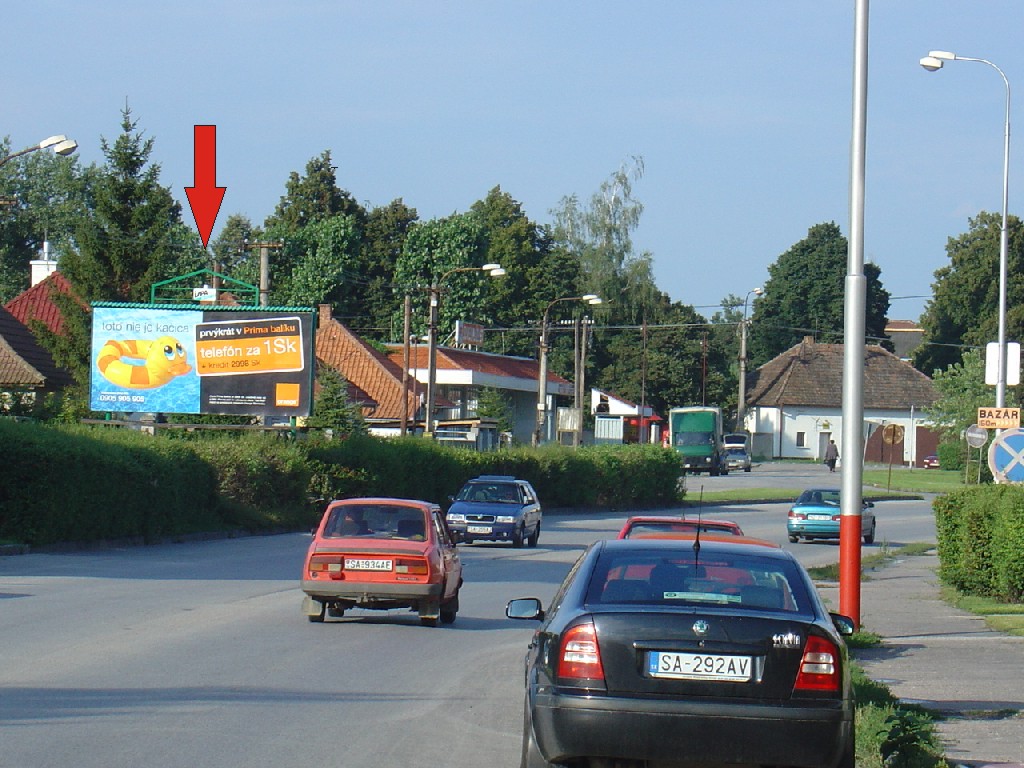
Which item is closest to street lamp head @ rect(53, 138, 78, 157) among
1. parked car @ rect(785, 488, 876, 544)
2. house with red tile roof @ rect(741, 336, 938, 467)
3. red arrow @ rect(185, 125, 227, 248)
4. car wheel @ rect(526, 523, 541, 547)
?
red arrow @ rect(185, 125, 227, 248)

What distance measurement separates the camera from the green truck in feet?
259

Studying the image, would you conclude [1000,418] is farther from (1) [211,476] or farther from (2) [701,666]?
(2) [701,666]

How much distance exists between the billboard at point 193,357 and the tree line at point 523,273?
28.4 m

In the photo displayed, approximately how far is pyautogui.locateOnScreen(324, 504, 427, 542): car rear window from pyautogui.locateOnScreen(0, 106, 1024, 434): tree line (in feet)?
158

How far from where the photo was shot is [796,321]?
373ft

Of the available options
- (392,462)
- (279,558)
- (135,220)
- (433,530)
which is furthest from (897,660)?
(135,220)

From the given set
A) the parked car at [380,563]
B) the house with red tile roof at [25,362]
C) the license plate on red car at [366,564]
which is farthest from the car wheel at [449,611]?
the house with red tile roof at [25,362]

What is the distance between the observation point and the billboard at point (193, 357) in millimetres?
34281

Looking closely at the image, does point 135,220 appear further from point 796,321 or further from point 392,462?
point 796,321

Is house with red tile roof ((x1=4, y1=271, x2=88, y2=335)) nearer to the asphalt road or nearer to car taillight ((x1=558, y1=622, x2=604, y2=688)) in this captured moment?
the asphalt road

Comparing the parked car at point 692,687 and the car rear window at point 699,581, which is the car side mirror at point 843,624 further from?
the parked car at point 692,687

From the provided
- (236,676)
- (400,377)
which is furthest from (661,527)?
(400,377)

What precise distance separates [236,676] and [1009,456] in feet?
38.2

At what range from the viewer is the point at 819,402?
335 feet
